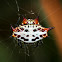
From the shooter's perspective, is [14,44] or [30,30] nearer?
[30,30]

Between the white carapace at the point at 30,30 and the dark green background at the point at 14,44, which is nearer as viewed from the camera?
the white carapace at the point at 30,30

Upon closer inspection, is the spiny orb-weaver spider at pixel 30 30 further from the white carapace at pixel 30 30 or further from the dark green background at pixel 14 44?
the dark green background at pixel 14 44

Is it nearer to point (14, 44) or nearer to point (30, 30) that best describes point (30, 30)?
point (30, 30)

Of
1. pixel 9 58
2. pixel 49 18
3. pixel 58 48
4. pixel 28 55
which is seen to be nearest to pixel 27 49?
pixel 28 55

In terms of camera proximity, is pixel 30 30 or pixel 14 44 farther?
pixel 14 44

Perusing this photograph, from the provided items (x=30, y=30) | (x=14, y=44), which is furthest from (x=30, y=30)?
(x=14, y=44)

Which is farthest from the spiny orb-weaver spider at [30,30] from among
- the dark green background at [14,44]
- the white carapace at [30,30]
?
the dark green background at [14,44]

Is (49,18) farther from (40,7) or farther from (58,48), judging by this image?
(58,48)

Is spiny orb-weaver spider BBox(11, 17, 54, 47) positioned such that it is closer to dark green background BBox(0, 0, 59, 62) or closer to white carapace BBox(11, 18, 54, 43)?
white carapace BBox(11, 18, 54, 43)
